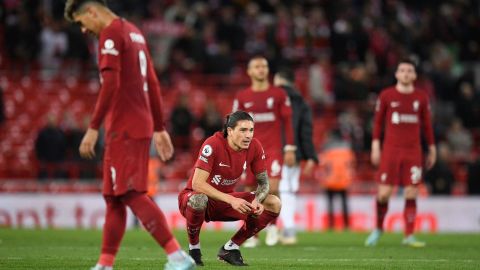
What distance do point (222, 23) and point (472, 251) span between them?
14325 mm

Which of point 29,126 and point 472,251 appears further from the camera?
point 29,126

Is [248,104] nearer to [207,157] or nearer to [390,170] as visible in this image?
[390,170]

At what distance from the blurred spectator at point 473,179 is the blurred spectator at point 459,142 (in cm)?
173

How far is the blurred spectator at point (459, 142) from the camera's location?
23578 mm

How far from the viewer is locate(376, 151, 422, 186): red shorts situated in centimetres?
1384

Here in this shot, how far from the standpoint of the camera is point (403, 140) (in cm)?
1390

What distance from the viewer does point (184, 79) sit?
83.4ft

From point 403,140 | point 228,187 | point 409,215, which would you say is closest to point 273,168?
point 403,140

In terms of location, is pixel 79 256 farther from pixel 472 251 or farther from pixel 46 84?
pixel 46 84

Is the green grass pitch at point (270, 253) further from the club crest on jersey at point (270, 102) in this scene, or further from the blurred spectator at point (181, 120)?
the blurred spectator at point (181, 120)

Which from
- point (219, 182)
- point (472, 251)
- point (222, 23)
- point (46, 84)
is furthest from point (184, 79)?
point (219, 182)

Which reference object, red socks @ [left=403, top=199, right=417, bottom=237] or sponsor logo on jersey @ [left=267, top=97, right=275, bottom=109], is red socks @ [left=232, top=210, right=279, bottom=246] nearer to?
sponsor logo on jersey @ [left=267, top=97, right=275, bottom=109]

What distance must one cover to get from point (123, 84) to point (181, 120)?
47.1 feet

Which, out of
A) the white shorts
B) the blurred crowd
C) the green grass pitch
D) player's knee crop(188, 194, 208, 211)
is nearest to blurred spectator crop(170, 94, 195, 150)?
the blurred crowd
